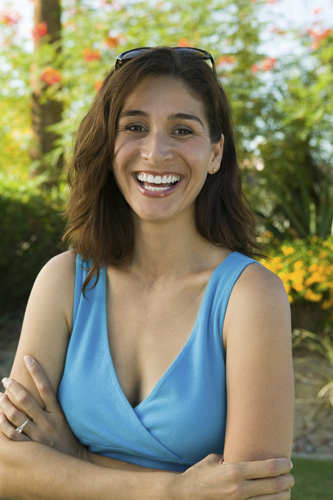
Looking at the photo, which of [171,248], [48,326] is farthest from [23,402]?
[171,248]

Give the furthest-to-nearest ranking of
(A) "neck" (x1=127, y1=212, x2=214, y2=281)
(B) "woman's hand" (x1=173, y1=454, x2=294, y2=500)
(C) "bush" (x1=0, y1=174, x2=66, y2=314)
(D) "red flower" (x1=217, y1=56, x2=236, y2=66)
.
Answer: (D) "red flower" (x1=217, y1=56, x2=236, y2=66) < (C) "bush" (x1=0, y1=174, x2=66, y2=314) < (A) "neck" (x1=127, y1=212, x2=214, y2=281) < (B) "woman's hand" (x1=173, y1=454, x2=294, y2=500)

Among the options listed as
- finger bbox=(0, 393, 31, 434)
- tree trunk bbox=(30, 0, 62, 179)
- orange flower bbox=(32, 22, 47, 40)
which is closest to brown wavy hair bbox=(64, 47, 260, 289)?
finger bbox=(0, 393, 31, 434)

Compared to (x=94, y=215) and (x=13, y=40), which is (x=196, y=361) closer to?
(x=94, y=215)

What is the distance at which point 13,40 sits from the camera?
10078mm

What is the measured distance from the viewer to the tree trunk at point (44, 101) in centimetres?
862

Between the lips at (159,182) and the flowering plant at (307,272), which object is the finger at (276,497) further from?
the flowering plant at (307,272)

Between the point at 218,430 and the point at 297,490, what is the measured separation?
1.94m

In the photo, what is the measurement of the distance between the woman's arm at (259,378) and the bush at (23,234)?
4531 millimetres

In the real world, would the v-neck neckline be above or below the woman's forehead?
below

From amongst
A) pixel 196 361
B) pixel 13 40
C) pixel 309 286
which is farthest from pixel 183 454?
pixel 13 40

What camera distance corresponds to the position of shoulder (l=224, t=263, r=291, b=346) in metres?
1.89

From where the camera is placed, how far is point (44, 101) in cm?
864

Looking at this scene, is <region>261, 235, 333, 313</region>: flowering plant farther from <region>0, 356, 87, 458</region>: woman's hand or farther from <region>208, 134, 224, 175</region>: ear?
<region>0, 356, 87, 458</region>: woman's hand

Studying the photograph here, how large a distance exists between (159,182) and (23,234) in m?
4.76
